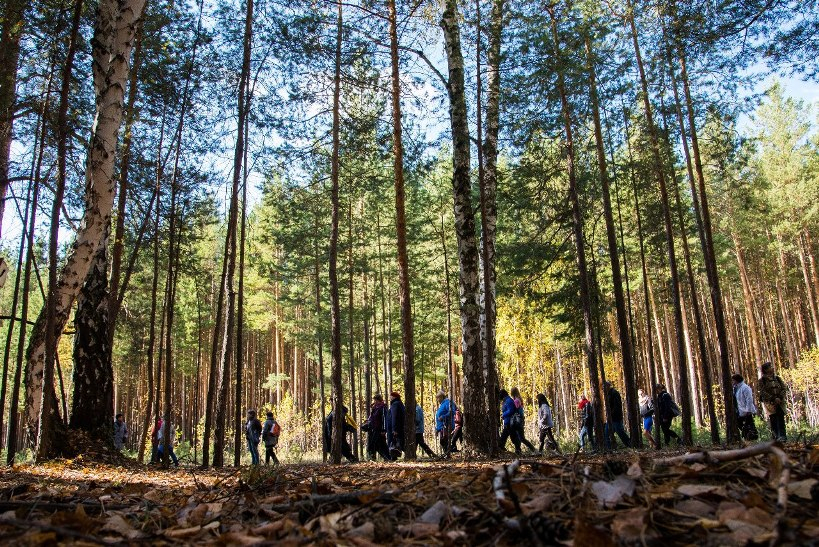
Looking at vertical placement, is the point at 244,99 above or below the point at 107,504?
above

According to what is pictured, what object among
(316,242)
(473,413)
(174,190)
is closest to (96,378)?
(174,190)

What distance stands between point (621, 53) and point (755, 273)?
36925mm

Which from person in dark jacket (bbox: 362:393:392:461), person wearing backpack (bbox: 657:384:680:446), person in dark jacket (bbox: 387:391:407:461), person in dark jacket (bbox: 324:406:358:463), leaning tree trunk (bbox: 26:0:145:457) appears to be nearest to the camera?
leaning tree trunk (bbox: 26:0:145:457)

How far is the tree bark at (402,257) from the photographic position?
10951mm

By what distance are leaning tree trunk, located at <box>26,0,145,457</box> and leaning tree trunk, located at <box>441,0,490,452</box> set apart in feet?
19.4

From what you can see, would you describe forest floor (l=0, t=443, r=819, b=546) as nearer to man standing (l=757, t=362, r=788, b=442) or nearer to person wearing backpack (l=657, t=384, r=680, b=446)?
man standing (l=757, t=362, r=788, b=442)

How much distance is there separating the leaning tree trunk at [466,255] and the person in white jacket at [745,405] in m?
7.17

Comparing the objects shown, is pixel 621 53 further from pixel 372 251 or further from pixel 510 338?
pixel 372 251

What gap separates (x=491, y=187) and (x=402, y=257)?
3634 mm

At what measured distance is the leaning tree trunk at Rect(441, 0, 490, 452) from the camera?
10422 millimetres

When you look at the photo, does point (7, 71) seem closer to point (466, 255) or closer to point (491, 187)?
point (466, 255)

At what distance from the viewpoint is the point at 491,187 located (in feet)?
45.1

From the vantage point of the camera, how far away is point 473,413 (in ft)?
34.5

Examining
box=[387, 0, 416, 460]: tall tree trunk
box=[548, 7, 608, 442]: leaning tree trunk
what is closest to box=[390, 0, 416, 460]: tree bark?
box=[387, 0, 416, 460]: tall tree trunk
